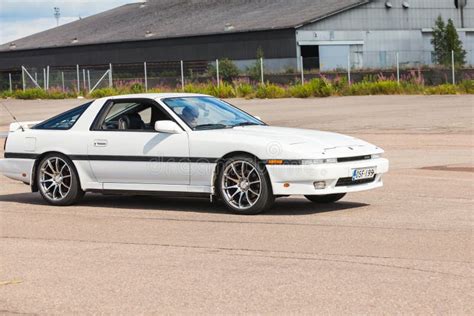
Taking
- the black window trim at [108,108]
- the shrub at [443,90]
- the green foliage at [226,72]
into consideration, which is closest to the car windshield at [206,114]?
the black window trim at [108,108]

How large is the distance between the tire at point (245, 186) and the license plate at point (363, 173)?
0.91 meters

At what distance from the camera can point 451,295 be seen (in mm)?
7711

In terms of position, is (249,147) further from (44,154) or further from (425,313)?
(425,313)

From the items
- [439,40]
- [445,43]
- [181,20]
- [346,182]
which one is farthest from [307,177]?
[181,20]

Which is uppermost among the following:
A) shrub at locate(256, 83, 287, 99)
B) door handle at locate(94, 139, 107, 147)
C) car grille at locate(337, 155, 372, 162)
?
shrub at locate(256, 83, 287, 99)

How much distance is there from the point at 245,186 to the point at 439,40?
51.6 metres

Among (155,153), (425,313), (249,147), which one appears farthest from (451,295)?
(155,153)

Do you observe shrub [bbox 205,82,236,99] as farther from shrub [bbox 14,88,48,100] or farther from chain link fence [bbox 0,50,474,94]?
shrub [bbox 14,88,48,100]

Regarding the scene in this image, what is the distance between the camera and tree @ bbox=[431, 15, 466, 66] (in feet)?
192

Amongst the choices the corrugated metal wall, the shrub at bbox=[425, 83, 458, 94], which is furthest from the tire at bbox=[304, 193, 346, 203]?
the corrugated metal wall

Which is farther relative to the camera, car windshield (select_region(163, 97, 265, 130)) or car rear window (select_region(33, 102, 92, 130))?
car rear window (select_region(33, 102, 92, 130))

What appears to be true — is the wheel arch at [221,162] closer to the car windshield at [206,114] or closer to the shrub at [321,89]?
the car windshield at [206,114]

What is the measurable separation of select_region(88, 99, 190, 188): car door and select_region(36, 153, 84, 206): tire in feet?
1.08

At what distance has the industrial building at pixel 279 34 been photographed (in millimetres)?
61031
